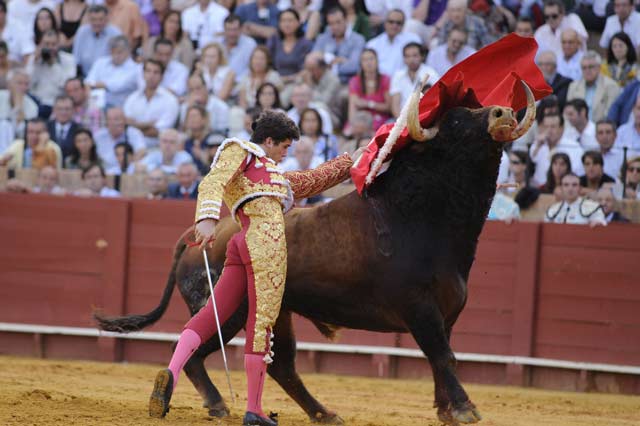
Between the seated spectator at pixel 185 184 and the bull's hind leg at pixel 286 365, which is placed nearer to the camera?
the bull's hind leg at pixel 286 365

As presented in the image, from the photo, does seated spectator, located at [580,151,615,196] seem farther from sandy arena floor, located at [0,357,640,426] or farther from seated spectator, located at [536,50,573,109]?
sandy arena floor, located at [0,357,640,426]

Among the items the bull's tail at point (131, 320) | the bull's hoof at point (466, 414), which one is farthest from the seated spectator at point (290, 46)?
the bull's hoof at point (466, 414)

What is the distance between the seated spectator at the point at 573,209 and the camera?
8094 millimetres

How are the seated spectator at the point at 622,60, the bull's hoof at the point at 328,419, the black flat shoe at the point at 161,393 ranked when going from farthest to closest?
the seated spectator at the point at 622,60 < the bull's hoof at the point at 328,419 < the black flat shoe at the point at 161,393

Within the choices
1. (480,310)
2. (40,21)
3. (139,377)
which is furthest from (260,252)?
(40,21)

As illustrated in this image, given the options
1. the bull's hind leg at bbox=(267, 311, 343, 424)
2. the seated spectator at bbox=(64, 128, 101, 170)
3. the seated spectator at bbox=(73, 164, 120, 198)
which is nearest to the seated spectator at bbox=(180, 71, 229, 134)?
the seated spectator at bbox=(64, 128, 101, 170)

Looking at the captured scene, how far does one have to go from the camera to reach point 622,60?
930 centimetres

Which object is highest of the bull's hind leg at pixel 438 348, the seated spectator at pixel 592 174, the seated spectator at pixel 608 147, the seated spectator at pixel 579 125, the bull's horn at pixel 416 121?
the seated spectator at pixel 579 125

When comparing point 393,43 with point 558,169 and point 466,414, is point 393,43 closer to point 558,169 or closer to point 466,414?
point 558,169

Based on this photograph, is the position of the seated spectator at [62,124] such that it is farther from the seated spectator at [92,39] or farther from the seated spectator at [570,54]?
the seated spectator at [570,54]

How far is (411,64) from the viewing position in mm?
9680

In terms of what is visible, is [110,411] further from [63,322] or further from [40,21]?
[40,21]

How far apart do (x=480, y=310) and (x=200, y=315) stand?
3792 mm

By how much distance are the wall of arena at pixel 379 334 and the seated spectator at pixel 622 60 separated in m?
1.75
